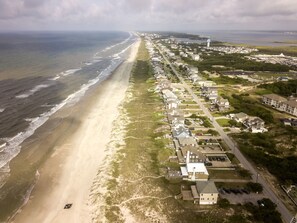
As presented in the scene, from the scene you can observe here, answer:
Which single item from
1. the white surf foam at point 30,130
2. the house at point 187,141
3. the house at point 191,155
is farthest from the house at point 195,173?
the white surf foam at point 30,130

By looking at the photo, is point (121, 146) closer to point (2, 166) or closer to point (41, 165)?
point (41, 165)


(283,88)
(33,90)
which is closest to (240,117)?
(283,88)

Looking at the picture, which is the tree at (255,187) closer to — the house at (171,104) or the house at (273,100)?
the house at (171,104)

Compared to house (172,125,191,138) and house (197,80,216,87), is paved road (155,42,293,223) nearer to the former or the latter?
house (172,125,191,138)

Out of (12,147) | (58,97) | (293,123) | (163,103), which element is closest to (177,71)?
(163,103)

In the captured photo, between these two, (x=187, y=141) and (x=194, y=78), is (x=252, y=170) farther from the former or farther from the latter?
→ (x=194, y=78)

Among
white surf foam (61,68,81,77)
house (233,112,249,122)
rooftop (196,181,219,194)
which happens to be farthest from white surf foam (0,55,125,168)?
house (233,112,249,122)

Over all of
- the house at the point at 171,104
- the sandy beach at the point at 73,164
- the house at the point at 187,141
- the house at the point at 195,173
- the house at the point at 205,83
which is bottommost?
the sandy beach at the point at 73,164
